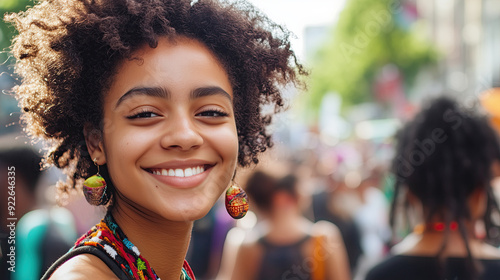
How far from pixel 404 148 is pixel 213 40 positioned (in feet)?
5.84

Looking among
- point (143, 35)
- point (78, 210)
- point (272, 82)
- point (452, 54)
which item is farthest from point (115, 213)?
point (452, 54)

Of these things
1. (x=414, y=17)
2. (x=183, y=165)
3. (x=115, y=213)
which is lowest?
(x=115, y=213)

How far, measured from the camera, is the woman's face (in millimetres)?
1500

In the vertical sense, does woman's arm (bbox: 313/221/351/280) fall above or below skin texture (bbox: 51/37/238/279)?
below

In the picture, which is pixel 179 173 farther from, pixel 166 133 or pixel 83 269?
pixel 83 269

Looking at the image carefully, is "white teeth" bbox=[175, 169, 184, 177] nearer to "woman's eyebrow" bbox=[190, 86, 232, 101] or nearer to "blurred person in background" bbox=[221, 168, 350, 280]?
"woman's eyebrow" bbox=[190, 86, 232, 101]

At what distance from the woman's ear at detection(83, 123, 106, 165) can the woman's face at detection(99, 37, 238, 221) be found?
0.04 m

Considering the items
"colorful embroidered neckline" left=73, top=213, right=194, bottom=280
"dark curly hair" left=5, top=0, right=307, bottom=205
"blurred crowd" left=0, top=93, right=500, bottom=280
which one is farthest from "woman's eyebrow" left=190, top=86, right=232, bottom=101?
"blurred crowd" left=0, top=93, right=500, bottom=280

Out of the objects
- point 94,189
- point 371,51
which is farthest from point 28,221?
point 371,51

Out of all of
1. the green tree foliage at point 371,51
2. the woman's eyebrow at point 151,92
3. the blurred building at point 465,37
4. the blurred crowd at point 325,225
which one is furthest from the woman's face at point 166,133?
the green tree foliage at point 371,51

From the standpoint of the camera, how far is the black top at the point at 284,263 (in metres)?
3.64

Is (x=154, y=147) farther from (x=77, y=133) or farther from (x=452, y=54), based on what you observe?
(x=452, y=54)

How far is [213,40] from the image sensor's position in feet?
5.66

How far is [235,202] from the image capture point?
1.83 meters
